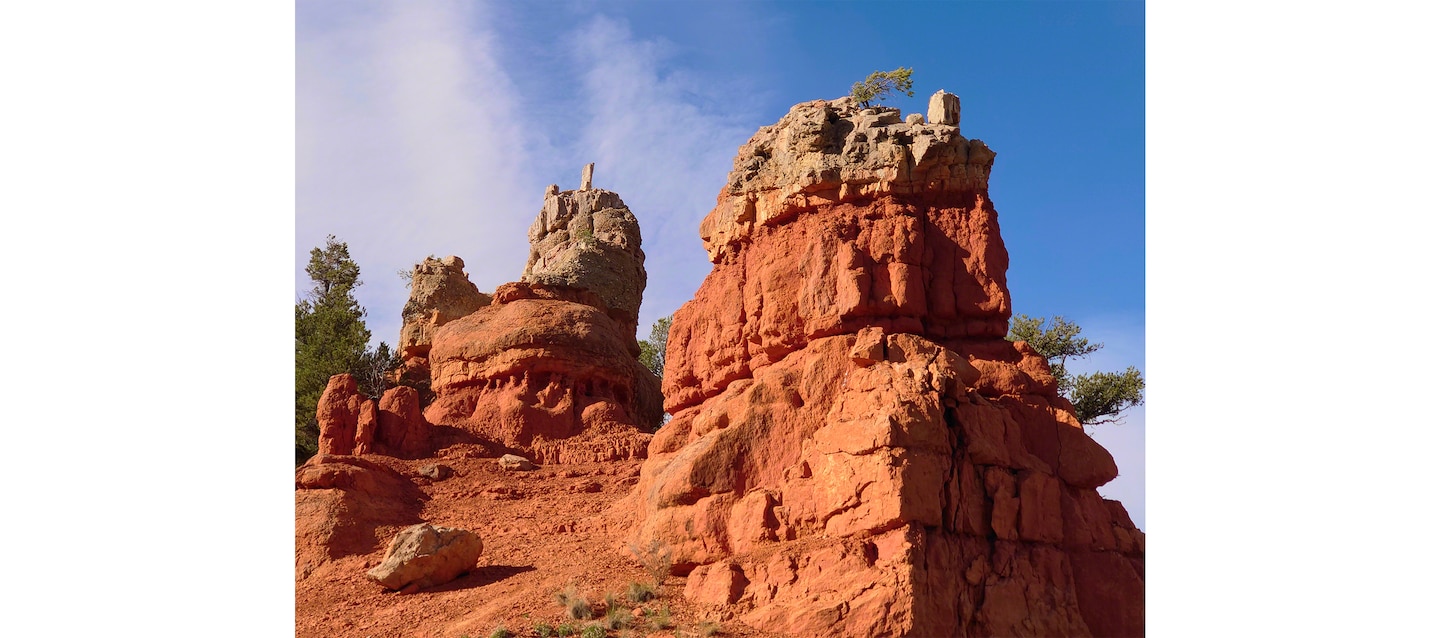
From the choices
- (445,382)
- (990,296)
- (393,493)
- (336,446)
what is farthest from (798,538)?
(445,382)

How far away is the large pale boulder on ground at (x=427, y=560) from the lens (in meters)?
16.5

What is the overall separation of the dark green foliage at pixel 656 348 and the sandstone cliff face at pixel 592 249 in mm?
6281

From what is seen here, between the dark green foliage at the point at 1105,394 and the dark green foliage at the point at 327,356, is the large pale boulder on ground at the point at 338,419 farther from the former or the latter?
the dark green foliage at the point at 1105,394

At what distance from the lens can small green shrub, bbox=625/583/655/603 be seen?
1415 centimetres

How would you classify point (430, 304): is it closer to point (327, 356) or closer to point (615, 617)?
point (327, 356)

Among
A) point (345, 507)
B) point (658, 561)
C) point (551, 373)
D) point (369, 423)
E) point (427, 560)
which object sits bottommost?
point (427, 560)

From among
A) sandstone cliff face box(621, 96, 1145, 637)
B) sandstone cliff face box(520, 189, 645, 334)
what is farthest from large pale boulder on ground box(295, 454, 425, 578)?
sandstone cliff face box(520, 189, 645, 334)

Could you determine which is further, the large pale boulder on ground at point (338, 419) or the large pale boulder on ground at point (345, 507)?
the large pale boulder on ground at point (338, 419)

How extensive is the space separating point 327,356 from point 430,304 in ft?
10.3

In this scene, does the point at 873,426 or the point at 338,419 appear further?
the point at 338,419

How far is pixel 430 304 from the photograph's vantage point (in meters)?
31.2

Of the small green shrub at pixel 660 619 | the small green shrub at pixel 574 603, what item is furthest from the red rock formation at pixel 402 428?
the small green shrub at pixel 660 619

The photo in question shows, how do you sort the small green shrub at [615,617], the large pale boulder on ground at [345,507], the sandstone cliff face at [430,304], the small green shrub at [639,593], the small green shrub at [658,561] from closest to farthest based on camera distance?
the small green shrub at [615,617]
the small green shrub at [639,593]
the small green shrub at [658,561]
the large pale boulder on ground at [345,507]
the sandstone cliff face at [430,304]

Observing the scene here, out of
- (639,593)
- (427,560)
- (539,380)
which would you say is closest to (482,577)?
(427,560)
